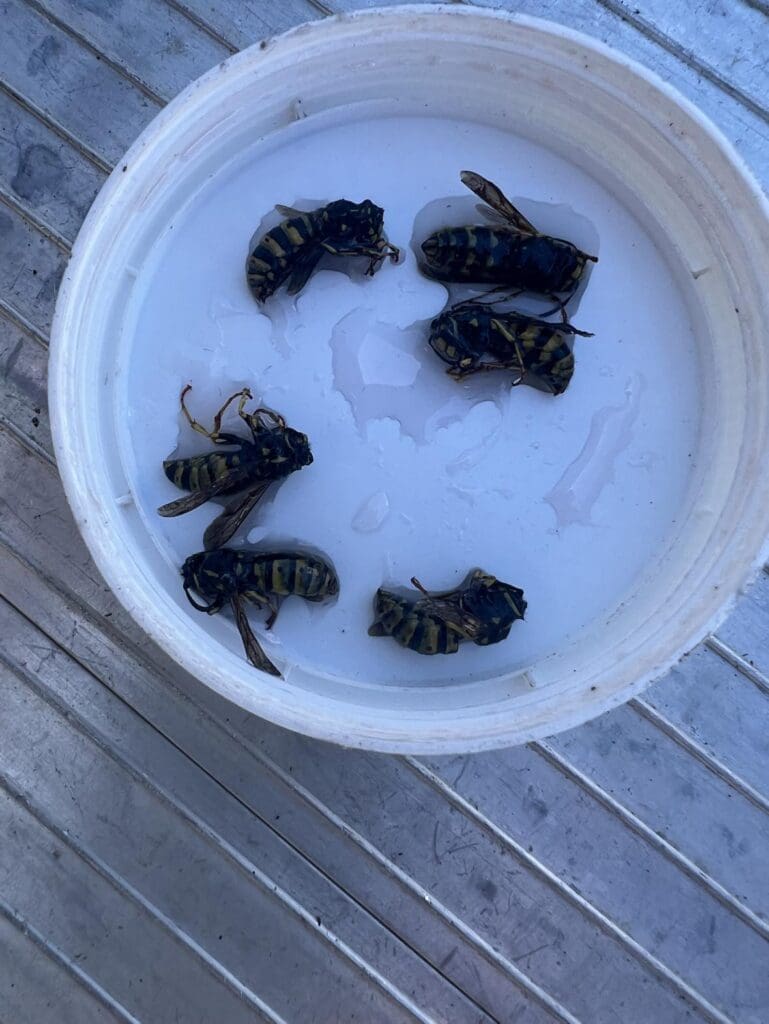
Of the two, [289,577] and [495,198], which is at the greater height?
[495,198]

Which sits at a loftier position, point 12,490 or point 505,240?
point 505,240

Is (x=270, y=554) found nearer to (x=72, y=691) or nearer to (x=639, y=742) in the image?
(x=72, y=691)

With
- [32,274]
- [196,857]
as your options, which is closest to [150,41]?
[32,274]

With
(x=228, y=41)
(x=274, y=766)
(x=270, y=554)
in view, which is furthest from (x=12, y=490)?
(x=228, y=41)

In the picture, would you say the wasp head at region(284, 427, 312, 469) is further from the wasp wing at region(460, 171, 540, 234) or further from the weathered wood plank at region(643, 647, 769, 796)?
the weathered wood plank at region(643, 647, 769, 796)

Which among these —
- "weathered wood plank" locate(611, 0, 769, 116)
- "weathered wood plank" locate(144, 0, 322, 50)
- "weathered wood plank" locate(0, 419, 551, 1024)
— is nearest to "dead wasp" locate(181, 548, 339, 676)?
"weathered wood plank" locate(0, 419, 551, 1024)

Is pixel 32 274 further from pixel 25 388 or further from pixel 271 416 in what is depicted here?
pixel 271 416

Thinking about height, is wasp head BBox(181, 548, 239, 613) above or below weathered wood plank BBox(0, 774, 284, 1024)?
above
